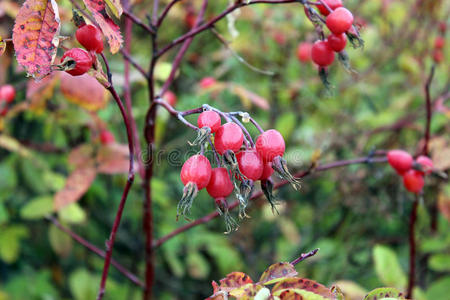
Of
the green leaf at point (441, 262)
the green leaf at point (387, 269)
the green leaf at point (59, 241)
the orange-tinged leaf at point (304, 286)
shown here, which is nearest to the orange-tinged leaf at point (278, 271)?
the orange-tinged leaf at point (304, 286)

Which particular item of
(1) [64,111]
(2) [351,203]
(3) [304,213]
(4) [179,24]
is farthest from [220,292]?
(4) [179,24]

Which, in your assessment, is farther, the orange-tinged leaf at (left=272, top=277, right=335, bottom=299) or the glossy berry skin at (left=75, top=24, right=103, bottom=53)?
the glossy berry skin at (left=75, top=24, right=103, bottom=53)

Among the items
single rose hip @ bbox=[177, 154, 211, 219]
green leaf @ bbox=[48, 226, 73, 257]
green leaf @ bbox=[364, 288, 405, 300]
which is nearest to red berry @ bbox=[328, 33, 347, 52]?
single rose hip @ bbox=[177, 154, 211, 219]

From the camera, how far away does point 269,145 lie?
800 millimetres

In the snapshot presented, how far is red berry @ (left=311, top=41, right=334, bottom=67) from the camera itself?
1.07 m

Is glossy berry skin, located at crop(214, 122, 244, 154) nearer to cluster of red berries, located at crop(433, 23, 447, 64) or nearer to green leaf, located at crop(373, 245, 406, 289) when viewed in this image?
green leaf, located at crop(373, 245, 406, 289)

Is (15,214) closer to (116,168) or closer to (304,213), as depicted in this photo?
(116,168)

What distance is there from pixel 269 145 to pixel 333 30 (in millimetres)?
357

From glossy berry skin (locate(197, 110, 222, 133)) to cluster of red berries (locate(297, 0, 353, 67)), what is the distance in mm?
388

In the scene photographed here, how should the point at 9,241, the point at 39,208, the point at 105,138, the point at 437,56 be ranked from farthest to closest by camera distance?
the point at 437,56 → the point at 9,241 → the point at 39,208 → the point at 105,138

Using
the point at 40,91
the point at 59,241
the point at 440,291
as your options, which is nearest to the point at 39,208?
the point at 59,241

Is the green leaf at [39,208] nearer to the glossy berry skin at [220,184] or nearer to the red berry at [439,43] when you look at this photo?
the glossy berry skin at [220,184]

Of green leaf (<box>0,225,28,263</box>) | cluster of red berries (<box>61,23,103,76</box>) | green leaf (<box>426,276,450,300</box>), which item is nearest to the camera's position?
cluster of red berries (<box>61,23,103,76</box>)

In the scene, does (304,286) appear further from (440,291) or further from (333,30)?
(440,291)
